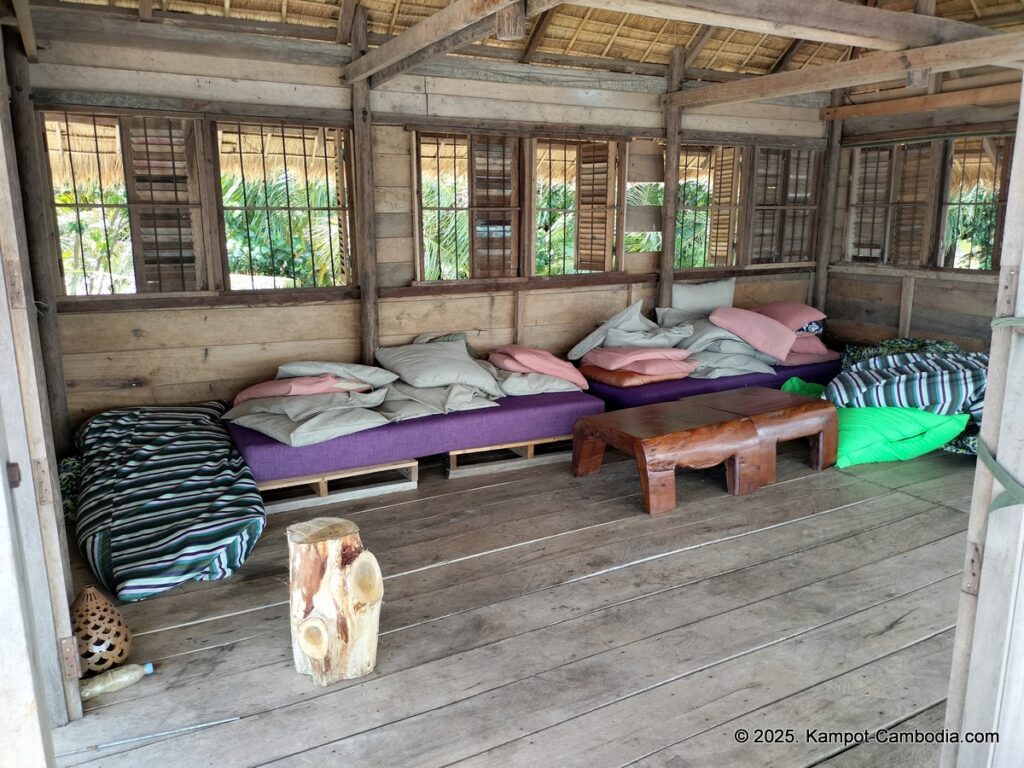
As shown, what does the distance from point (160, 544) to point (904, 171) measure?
22.5 ft

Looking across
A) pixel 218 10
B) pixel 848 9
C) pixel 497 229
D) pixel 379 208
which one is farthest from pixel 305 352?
pixel 848 9

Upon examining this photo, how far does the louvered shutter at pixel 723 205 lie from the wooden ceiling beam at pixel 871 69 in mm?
1016

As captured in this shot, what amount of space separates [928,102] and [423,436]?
505 centimetres

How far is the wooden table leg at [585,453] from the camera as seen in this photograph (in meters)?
4.78

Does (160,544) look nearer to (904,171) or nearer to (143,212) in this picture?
(143,212)

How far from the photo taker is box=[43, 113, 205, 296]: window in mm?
4680

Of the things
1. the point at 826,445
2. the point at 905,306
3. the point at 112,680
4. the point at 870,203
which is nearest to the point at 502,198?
the point at 826,445

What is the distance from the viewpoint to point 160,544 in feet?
11.6

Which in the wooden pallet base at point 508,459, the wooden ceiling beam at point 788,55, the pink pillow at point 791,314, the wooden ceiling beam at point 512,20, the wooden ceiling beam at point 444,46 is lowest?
the wooden pallet base at point 508,459

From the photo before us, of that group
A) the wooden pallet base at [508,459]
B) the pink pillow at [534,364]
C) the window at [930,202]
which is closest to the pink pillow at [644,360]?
the pink pillow at [534,364]

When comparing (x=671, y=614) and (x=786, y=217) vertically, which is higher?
(x=786, y=217)

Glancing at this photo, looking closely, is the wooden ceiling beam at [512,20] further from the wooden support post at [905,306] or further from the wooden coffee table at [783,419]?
the wooden support post at [905,306]

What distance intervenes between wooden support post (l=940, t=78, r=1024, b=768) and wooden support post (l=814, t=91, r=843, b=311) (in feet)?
21.4

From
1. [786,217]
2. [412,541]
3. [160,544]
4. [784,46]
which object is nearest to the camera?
[160,544]
